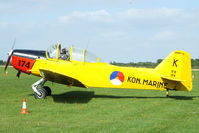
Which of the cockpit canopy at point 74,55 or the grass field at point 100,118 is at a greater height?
the cockpit canopy at point 74,55

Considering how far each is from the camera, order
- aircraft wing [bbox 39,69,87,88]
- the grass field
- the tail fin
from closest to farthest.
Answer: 1. the grass field
2. aircraft wing [bbox 39,69,87,88]
3. the tail fin

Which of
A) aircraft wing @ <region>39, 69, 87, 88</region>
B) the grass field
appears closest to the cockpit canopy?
aircraft wing @ <region>39, 69, 87, 88</region>

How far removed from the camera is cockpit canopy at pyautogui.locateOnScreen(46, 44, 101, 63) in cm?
1006

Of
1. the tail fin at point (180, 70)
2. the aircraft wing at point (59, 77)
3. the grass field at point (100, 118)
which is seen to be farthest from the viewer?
the tail fin at point (180, 70)

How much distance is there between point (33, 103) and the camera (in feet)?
29.7

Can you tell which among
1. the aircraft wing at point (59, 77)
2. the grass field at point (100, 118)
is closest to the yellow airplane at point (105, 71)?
the aircraft wing at point (59, 77)

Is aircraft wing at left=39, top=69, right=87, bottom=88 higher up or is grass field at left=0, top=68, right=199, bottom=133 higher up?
aircraft wing at left=39, top=69, right=87, bottom=88

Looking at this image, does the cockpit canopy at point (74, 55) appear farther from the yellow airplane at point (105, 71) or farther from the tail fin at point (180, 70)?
the tail fin at point (180, 70)

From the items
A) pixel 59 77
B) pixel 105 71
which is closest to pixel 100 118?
pixel 59 77

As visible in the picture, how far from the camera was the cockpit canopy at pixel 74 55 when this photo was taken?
10062 mm

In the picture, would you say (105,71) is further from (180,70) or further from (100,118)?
(100,118)

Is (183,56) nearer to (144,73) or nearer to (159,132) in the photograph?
(144,73)

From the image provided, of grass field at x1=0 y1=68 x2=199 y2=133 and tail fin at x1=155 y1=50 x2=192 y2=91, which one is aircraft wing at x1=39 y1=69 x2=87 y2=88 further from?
tail fin at x1=155 y1=50 x2=192 y2=91

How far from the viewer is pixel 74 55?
10.1 metres
